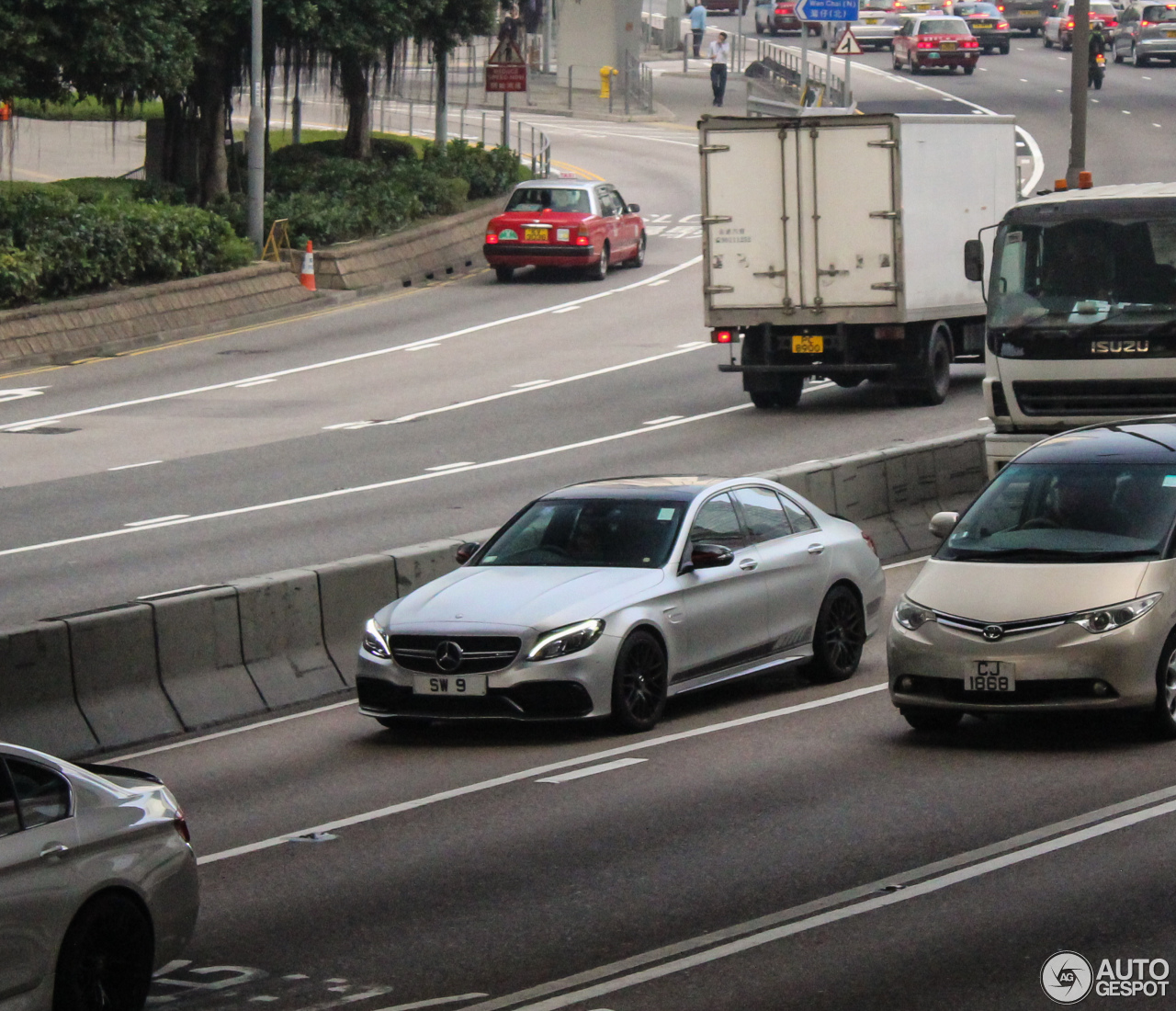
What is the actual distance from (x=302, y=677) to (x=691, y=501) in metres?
2.89

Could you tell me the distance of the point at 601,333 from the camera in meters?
34.9

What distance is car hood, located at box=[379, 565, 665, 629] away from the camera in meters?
12.2

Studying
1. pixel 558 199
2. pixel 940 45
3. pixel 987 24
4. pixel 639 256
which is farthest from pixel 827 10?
pixel 987 24

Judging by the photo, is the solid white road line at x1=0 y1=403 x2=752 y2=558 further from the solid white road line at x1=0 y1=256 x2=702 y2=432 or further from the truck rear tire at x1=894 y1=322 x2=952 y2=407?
the solid white road line at x1=0 y1=256 x2=702 y2=432

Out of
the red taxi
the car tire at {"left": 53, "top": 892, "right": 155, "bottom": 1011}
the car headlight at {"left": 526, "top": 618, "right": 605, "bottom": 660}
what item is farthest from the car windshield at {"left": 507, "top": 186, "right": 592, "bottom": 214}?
the red taxi

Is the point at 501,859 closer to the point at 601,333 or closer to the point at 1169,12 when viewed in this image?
the point at 601,333

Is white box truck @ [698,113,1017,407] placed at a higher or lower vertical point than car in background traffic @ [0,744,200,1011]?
higher

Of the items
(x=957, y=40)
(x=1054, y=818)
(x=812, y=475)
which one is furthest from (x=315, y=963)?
(x=957, y=40)

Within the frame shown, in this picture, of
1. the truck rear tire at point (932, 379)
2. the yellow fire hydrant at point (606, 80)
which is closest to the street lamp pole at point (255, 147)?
the truck rear tire at point (932, 379)

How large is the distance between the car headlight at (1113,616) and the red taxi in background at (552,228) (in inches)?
1170

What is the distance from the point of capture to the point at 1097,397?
19438 mm

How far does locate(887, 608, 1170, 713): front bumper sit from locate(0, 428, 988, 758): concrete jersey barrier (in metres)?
4.50

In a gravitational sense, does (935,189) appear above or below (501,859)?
above

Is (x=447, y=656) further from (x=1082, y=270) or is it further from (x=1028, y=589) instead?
(x=1082, y=270)
